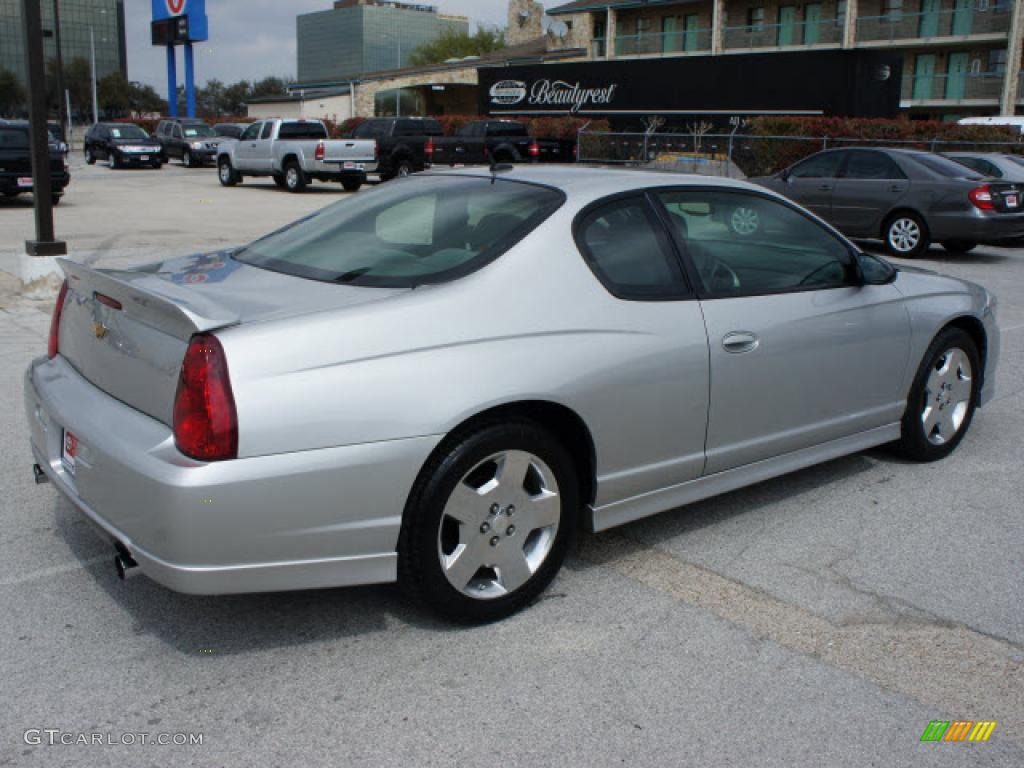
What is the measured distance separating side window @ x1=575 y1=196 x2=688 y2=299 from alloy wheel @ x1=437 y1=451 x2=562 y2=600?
0.82 meters

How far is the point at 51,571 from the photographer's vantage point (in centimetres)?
388

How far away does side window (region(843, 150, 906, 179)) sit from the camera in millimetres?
14523

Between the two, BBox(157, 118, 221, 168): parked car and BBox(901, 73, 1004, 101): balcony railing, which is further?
BBox(901, 73, 1004, 101): balcony railing

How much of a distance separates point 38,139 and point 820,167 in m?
10.8

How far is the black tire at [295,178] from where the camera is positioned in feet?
86.5

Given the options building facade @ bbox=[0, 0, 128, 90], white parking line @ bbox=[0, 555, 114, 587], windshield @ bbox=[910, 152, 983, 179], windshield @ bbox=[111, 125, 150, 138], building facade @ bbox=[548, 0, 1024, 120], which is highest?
building facade @ bbox=[0, 0, 128, 90]

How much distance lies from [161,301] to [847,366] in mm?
2991

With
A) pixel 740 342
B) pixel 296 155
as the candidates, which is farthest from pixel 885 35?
pixel 740 342

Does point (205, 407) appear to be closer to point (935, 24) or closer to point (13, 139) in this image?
point (13, 139)

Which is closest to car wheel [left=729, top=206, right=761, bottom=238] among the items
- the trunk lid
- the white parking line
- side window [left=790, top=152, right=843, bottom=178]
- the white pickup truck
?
the trunk lid

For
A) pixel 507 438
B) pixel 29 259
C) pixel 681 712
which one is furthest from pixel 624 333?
pixel 29 259

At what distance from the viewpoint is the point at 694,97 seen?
3559cm

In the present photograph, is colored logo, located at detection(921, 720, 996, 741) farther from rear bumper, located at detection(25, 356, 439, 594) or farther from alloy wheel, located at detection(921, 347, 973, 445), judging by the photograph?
alloy wheel, located at detection(921, 347, 973, 445)

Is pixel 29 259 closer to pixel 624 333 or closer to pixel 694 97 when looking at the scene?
pixel 624 333
